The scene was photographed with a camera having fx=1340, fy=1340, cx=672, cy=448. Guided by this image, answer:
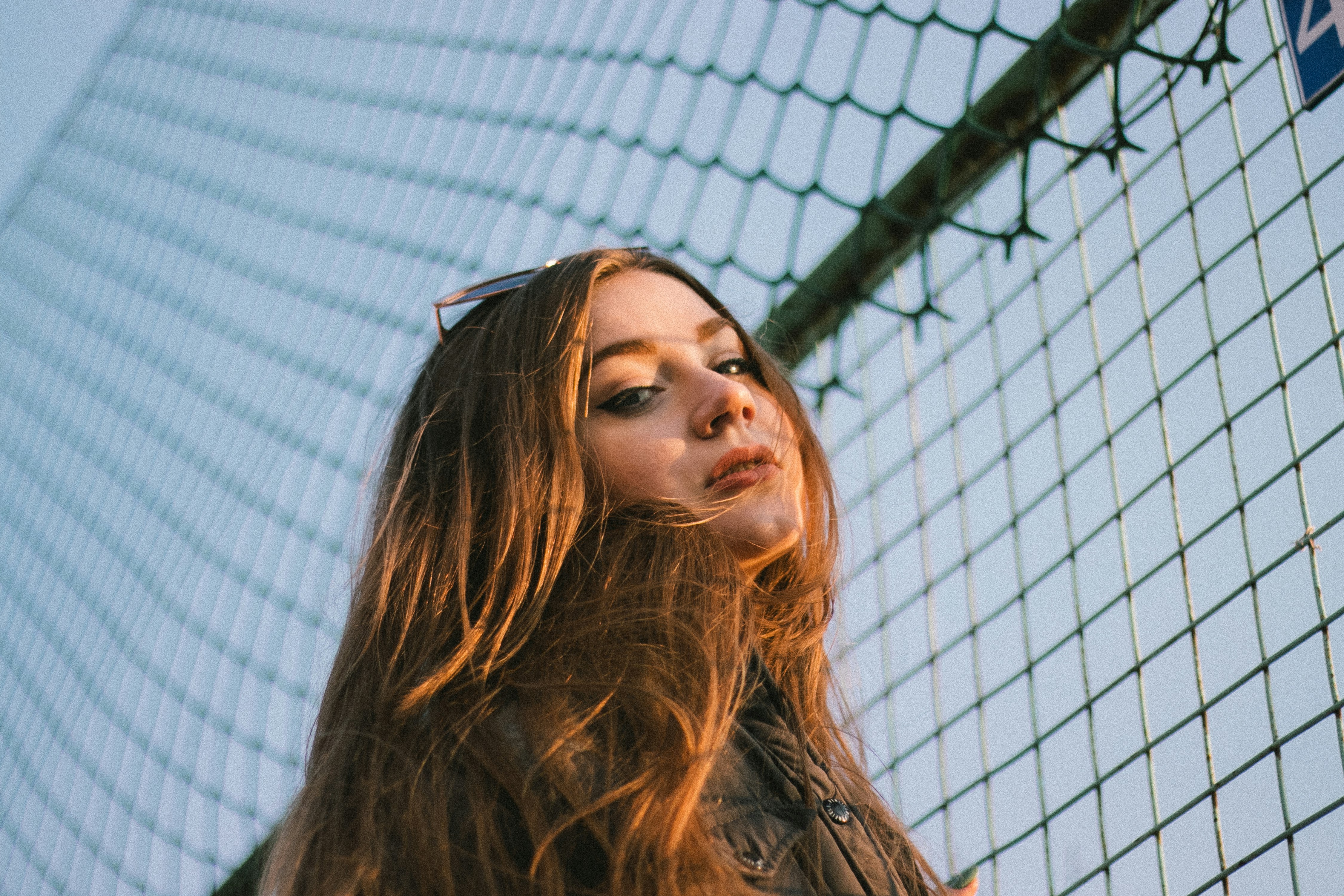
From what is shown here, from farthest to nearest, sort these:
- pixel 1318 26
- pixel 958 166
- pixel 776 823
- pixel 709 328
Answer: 1. pixel 958 166
2. pixel 709 328
3. pixel 1318 26
4. pixel 776 823

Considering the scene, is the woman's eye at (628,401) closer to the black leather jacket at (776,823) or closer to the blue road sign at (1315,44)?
the black leather jacket at (776,823)

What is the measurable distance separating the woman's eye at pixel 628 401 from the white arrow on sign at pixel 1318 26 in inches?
25.8

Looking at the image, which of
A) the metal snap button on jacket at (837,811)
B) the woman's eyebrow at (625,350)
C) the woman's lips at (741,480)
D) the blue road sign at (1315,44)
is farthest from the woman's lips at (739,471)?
the blue road sign at (1315,44)

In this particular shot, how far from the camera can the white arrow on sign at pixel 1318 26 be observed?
44.5 inches

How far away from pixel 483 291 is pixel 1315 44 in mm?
803

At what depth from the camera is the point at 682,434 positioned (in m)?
1.18

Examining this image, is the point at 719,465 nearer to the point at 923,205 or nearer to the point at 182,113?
the point at 923,205

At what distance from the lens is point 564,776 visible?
0.89 meters

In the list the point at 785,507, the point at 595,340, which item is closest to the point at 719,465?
the point at 785,507

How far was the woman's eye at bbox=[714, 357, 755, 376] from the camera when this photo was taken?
4.33 feet

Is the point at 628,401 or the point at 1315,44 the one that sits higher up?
the point at 1315,44

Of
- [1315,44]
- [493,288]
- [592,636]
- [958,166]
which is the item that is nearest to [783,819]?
[592,636]

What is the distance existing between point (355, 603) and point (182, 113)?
3431 mm

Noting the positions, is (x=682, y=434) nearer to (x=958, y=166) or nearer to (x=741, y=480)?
(x=741, y=480)
